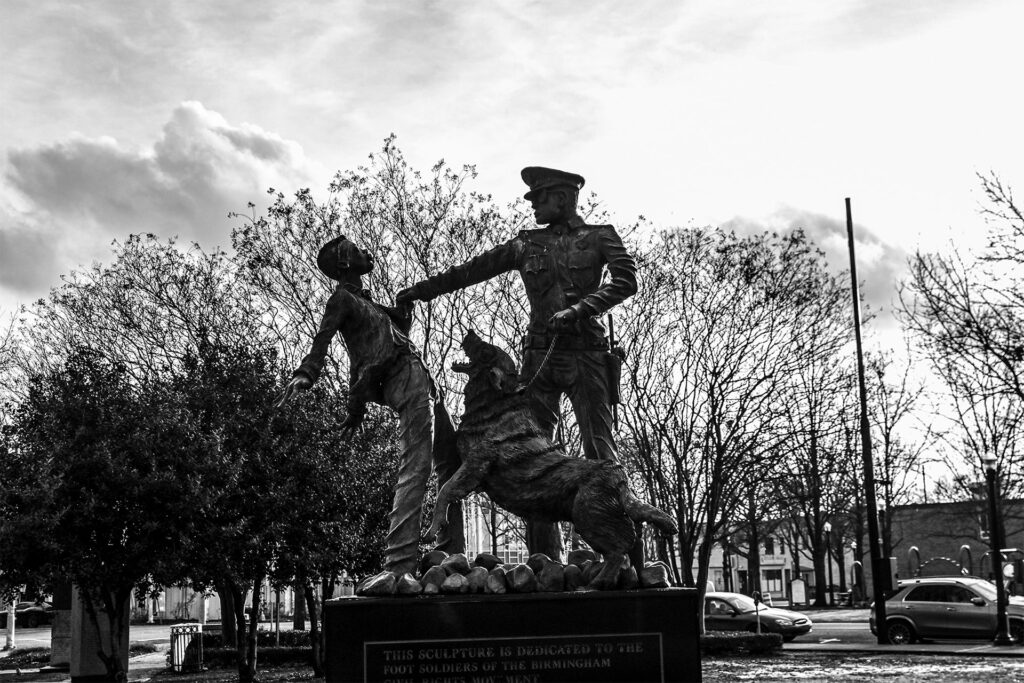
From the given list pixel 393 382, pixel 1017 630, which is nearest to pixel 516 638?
pixel 393 382

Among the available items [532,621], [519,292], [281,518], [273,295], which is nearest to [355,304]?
[532,621]

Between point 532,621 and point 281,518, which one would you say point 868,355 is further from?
point 532,621

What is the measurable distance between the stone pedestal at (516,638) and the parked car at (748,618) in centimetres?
1990

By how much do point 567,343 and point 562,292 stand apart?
1.31 feet

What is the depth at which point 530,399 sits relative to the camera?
844cm

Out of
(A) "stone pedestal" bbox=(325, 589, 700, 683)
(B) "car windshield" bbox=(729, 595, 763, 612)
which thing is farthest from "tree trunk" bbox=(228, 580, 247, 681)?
(B) "car windshield" bbox=(729, 595, 763, 612)

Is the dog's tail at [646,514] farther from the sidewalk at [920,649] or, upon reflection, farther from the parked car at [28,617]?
the parked car at [28,617]

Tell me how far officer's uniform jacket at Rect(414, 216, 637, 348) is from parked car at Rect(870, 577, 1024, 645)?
1755 cm

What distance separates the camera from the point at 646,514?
7062 mm

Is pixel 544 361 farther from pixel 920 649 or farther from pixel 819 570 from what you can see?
pixel 819 570

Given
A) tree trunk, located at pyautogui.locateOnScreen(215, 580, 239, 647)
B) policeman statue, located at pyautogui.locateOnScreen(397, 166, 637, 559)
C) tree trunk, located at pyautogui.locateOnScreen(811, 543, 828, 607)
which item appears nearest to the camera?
policeman statue, located at pyautogui.locateOnScreen(397, 166, 637, 559)

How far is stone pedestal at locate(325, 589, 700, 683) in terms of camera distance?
22.5 feet

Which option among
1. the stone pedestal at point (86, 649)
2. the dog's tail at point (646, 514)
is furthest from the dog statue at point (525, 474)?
the stone pedestal at point (86, 649)

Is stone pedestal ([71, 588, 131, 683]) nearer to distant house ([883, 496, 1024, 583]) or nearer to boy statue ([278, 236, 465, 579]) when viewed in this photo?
boy statue ([278, 236, 465, 579])
